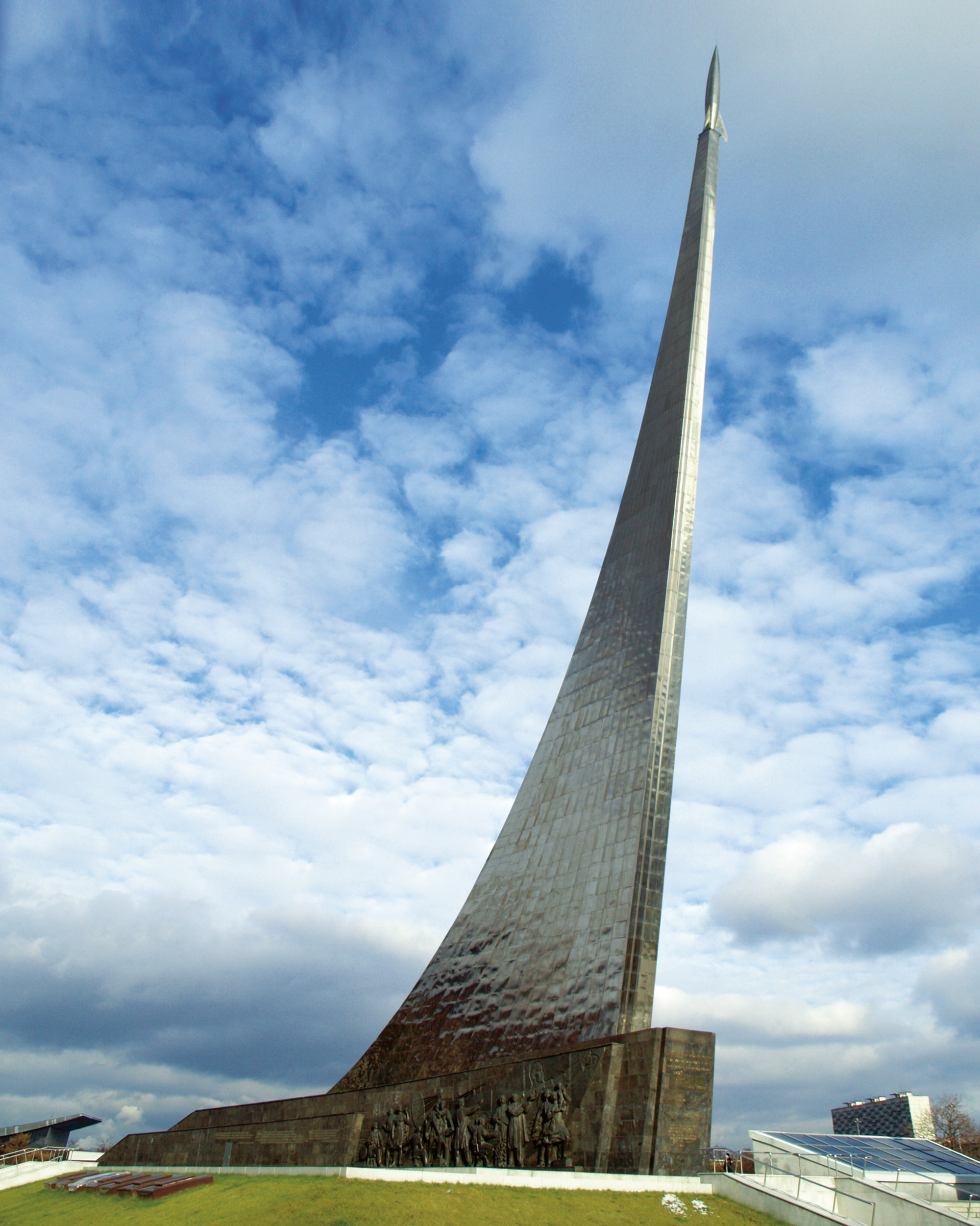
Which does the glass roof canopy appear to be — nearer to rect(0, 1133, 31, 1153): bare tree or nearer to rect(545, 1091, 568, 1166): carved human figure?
rect(545, 1091, 568, 1166): carved human figure

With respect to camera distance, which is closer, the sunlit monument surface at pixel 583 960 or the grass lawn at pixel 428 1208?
the grass lawn at pixel 428 1208

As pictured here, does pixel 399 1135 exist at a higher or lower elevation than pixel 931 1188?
lower

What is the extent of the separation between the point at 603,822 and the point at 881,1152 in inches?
298

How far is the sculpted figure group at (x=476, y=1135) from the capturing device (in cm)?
1112

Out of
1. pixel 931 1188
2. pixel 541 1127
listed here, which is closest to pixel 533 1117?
pixel 541 1127

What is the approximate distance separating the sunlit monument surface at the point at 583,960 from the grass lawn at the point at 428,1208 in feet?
4.26

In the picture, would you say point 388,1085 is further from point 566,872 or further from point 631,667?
point 631,667

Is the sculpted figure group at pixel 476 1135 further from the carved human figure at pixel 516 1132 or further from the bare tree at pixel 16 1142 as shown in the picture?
the bare tree at pixel 16 1142

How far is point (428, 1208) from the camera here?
8633 millimetres

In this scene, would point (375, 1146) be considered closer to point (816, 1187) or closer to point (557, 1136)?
point (557, 1136)

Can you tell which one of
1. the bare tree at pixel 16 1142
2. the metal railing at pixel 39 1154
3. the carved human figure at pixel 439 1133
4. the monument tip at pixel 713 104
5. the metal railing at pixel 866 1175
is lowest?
the bare tree at pixel 16 1142

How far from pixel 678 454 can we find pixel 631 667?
379 centimetres

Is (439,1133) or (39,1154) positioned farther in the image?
(39,1154)

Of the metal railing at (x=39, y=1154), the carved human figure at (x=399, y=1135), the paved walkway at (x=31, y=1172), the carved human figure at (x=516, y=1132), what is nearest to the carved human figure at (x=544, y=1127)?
the carved human figure at (x=516, y=1132)
